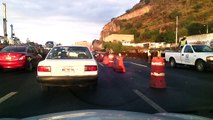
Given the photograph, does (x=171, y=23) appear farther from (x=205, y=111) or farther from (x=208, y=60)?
(x=205, y=111)

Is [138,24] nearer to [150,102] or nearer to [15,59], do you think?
[15,59]

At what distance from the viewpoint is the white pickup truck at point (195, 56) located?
21.6 meters

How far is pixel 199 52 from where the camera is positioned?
22500 millimetres

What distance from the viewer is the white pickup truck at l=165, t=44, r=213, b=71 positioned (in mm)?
21573

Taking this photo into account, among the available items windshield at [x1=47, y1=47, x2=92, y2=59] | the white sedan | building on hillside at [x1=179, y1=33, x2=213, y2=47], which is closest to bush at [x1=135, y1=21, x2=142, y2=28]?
building on hillside at [x1=179, y1=33, x2=213, y2=47]

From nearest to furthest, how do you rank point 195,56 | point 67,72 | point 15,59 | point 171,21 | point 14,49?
point 67,72 < point 15,59 < point 14,49 < point 195,56 < point 171,21

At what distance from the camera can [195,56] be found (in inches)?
891

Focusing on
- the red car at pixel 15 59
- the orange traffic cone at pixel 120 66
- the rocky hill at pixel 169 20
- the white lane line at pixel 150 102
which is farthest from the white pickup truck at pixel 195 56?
the rocky hill at pixel 169 20

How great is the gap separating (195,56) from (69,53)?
11.9 m

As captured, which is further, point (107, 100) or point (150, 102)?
point (107, 100)

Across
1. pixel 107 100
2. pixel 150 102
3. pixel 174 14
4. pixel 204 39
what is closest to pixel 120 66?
pixel 107 100

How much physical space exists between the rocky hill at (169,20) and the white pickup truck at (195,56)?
6373 centimetres

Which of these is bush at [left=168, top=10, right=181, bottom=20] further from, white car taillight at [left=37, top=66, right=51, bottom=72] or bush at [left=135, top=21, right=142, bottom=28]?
white car taillight at [left=37, top=66, right=51, bottom=72]

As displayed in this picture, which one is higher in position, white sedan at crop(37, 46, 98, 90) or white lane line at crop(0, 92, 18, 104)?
white sedan at crop(37, 46, 98, 90)
